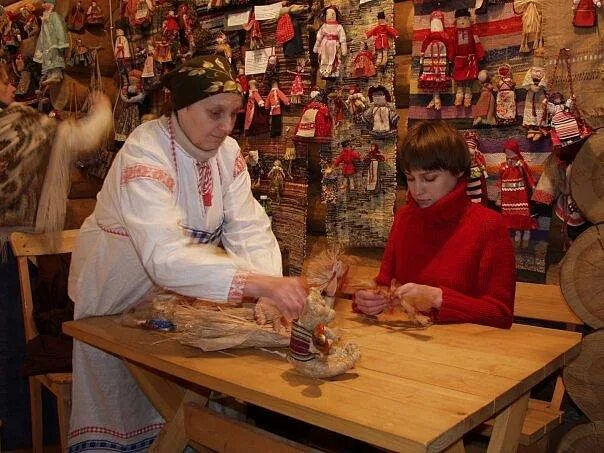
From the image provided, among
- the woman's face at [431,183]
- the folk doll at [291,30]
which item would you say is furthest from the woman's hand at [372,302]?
the folk doll at [291,30]

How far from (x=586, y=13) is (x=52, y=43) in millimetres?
3611

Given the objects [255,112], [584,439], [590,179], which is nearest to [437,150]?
[590,179]

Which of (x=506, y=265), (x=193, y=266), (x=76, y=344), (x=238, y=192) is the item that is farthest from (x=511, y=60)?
(x=76, y=344)

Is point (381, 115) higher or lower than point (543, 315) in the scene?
higher

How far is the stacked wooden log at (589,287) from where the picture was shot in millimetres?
2373

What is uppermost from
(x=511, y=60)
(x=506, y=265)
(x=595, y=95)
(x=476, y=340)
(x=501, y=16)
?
(x=501, y=16)

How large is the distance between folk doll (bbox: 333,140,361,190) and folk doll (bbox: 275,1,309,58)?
614 mm

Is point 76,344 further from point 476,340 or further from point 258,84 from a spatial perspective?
point 258,84

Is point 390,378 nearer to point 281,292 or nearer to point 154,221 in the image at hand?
point 281,292

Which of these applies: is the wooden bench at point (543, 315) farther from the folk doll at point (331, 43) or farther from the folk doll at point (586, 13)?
the folk doll at point (331, 43)

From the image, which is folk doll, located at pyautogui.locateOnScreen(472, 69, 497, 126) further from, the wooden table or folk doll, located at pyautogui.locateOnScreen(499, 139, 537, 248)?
the wooden table

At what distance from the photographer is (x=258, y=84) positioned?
12.3 ft

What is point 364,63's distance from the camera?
10.4ft

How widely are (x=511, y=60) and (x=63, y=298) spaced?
2.43 meters
